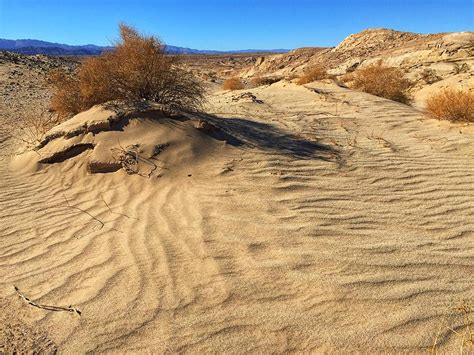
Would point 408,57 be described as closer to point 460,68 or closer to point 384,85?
point 460,68

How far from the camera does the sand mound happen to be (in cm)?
478

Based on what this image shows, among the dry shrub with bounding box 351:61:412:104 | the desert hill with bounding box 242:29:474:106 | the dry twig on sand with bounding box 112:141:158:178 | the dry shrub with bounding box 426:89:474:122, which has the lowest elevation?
the dry twig on sand with bounding box 112:141:158:178

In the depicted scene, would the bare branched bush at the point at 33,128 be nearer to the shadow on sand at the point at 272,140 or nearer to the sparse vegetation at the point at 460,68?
the shadow on sand at the point at 272,140

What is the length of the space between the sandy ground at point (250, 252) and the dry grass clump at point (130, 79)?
1.52 metres

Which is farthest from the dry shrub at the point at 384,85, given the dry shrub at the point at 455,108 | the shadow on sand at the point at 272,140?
the shadow on sand at the point at 272,140

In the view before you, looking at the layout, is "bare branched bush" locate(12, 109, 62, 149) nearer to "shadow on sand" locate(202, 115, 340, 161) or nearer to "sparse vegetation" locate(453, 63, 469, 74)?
"shadow on sand" locate(202, 115, 340, 161)

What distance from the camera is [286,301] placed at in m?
2.58

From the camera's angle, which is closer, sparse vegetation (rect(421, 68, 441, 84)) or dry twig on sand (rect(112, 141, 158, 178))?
dry twig on sand (rect(112, 141, 158, 178))

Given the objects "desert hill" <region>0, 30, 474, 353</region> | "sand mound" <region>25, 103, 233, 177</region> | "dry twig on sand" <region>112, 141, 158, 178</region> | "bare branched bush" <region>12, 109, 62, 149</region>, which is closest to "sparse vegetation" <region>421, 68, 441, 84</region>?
"desert hill" <region>0, 30, 474, 353</region>

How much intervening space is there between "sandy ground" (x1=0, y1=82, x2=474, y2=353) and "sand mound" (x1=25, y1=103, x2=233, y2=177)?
0.17 m

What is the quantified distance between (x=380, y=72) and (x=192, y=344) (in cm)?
1052

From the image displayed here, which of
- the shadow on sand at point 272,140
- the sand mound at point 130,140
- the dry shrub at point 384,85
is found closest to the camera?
the sand mound at point 130,140

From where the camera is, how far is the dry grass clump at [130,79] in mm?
5984

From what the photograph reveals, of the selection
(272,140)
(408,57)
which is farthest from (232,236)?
(408,57)
